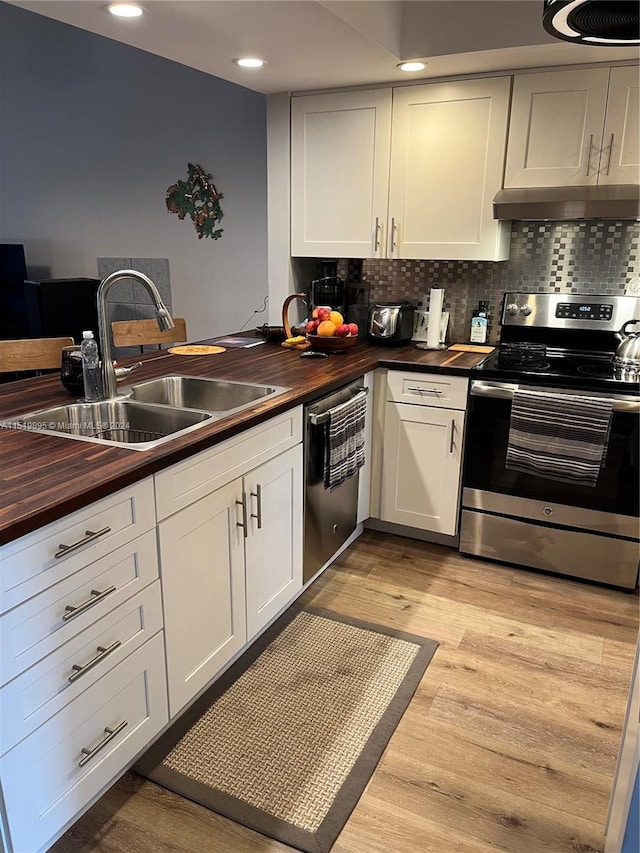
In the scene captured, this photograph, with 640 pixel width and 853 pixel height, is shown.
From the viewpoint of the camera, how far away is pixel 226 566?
194cm

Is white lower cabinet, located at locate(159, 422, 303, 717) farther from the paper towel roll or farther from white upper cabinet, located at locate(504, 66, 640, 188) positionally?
white upper cabinet, located at locate(504, 66, 640, 188)

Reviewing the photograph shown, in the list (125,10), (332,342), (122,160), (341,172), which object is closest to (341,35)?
(125,10)

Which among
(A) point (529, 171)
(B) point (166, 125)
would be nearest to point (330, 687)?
(A) point (529, 171)

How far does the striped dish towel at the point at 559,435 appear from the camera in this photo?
252 cm

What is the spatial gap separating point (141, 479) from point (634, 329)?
2.38 meters

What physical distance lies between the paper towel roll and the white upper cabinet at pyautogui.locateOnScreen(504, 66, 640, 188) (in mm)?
577

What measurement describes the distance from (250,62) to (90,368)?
1.56 metres

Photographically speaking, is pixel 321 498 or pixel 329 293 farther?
pixel 329 293

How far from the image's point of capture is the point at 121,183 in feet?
18.7


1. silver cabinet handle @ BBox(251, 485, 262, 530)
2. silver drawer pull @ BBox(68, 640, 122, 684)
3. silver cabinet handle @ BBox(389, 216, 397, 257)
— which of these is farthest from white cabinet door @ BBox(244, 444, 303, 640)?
silver cabinet handle @ BBox(389, 216, 397, 257)

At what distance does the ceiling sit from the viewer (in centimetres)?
208

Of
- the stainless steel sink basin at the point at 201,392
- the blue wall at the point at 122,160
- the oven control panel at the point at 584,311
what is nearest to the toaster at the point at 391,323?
the oven control panel at the point at 584,311

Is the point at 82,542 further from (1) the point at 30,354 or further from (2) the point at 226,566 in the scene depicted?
(1) the point at 30,354

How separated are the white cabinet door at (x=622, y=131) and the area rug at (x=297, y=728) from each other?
80.7 inches
